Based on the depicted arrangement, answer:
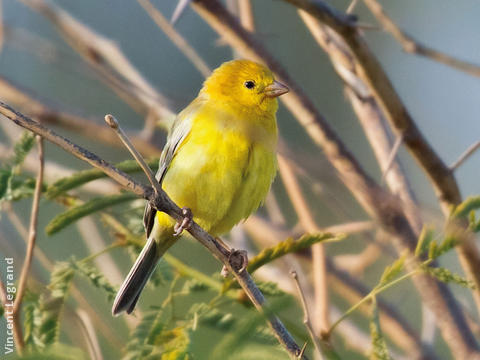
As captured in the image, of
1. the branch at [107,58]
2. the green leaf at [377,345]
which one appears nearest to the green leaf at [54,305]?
the green leaf at [377,345]

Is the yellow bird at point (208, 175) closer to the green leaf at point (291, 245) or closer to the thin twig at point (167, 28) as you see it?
the thin twig at point (167, 28)

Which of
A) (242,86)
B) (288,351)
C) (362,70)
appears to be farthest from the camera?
(242,86)

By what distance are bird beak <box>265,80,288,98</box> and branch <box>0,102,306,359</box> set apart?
4.88 ft

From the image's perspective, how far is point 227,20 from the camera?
320 cm

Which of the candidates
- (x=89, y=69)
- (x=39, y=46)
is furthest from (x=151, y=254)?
(x=39, y=46)

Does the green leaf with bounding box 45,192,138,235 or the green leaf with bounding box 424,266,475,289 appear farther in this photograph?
the green leaf with bounding box 45,192,138,235

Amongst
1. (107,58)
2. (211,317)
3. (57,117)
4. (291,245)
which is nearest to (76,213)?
(211,317)

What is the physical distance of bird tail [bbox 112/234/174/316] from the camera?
272cm

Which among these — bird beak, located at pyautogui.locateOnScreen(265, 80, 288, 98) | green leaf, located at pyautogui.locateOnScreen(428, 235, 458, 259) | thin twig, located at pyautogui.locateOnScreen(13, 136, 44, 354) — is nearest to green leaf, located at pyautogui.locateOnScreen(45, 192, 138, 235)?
Answer: thin twig, located at pyautogui.locateOnScreen(13, 136, 44, 354)

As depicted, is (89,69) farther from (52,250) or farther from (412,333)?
(52,250)

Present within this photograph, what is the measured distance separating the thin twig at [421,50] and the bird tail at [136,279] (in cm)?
127

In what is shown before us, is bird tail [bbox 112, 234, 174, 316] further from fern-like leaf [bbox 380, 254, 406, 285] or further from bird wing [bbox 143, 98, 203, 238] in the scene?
fern-like leaf [bbox 380, 254, 406, 285]

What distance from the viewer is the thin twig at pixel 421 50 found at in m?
2.59

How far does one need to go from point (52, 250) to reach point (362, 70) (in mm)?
4839
